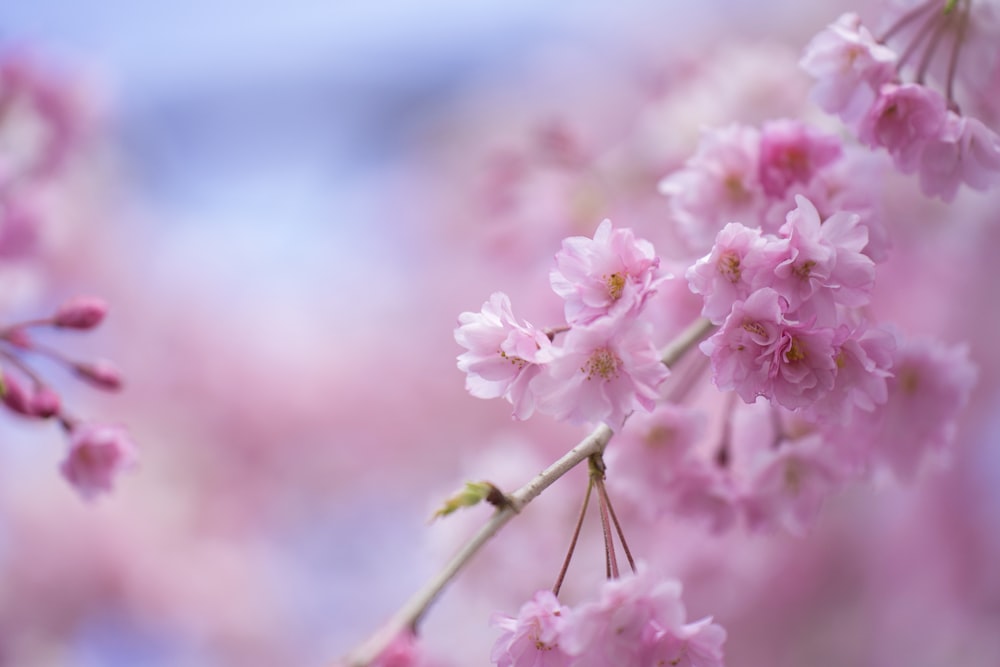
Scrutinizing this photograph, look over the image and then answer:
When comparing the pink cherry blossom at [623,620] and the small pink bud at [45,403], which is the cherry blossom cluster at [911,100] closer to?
the pink cherry blossom at [623,620]

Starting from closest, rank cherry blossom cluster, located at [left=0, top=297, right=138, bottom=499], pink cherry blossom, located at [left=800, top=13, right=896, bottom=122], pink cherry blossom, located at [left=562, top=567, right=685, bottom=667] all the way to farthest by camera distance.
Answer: pink cherry blossom, located at [left=562, top=567, right=685, bottom=667], pink cherry blossom, located at [left=800, top=13, right=896, bottom=122], cherry blossom cluster, located at [left=0, top=297, right=138, bottom=499]

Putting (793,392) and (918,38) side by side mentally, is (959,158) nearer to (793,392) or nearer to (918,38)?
(918,38)

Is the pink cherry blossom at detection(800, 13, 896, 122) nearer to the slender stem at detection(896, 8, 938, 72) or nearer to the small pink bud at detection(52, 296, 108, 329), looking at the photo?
the slender stem at detection(896, 8, 938, 72)

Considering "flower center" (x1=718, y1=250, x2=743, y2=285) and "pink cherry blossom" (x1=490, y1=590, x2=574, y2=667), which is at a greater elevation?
"flower center" (x1=718, y1=250, x2=743, y2=285)

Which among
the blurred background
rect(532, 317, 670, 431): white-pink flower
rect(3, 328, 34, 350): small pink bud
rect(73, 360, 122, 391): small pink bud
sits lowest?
rect(532, 317, 670, 431): white-pink flower

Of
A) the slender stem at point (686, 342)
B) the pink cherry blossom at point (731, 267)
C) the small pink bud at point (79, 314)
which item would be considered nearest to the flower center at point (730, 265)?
the pink cherry blossom at point (731, 267)

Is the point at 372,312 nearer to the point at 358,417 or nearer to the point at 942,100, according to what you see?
the point at 358,417

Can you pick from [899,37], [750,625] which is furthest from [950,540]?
[899,37]

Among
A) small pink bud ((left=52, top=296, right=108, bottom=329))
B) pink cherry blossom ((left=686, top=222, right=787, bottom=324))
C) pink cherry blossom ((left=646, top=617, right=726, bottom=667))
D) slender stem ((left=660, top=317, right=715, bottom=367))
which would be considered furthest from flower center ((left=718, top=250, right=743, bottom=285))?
small pink bud ((left=52, top=296, right=108, bottom=329))

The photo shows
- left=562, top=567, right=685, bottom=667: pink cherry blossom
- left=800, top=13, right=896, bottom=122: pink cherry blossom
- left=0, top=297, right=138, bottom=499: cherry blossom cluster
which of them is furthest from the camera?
left=0, top=297, right=138, bottom=499: cherry blossom cluster

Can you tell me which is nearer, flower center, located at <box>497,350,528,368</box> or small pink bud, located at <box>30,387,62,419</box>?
flower center, located at <box>497,350,528,368</box>
